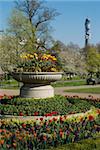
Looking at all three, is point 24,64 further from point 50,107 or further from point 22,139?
point 22,139

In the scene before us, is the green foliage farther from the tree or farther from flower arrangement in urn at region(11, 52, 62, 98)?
the tree

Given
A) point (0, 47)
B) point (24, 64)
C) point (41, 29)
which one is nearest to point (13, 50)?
point (0, 47)

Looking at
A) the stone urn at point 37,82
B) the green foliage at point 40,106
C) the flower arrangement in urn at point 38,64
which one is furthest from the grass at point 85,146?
the flower arrangement in urn at point 38,64

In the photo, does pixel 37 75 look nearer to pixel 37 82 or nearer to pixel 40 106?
pixel 37 82

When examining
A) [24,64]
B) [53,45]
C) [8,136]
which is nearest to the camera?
[8,136]

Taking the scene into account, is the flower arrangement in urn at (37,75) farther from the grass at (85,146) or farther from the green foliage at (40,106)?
the grass at (85,146)

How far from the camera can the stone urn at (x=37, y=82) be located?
11.4 metres

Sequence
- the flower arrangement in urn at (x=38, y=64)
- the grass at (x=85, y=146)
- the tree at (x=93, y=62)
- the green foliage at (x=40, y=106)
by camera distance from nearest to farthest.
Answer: the grass at (x=85, y=146)
the green foliage at (x=40, y=106)
the flower arrangement in urn at (x=38, y=64)
the tree at (x=93, y=62)

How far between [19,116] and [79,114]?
5.64 feet

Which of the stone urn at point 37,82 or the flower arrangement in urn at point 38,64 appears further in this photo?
the flower arrangement in urn at point 38,64

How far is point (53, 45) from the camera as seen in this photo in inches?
1877

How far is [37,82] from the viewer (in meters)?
11.6

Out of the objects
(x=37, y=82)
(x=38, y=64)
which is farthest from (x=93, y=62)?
(x=37, y=82)

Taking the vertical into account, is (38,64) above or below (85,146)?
above
